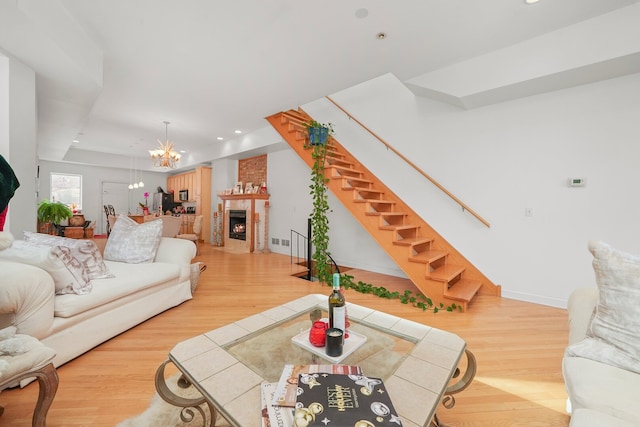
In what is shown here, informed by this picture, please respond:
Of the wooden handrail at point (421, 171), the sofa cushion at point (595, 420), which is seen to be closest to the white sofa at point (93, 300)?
the sofa cushion at point (595, 420)

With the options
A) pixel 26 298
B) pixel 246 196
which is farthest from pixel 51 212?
pixel 26 298

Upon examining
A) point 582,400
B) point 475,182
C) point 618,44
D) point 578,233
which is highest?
point 618,44

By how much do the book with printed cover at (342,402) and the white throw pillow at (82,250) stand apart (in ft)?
7.34

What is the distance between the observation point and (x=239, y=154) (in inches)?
264

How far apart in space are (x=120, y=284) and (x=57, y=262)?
48cm

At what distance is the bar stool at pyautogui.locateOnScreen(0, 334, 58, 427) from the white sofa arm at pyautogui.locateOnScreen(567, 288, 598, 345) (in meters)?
2.51

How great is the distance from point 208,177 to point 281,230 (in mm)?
3301

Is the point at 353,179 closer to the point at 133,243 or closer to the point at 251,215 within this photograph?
the point at 133,243

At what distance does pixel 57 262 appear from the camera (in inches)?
72.0

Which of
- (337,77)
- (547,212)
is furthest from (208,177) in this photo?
(547,212)

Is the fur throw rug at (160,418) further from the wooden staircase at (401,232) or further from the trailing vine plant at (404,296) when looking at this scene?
the wooden staircase at (401,232)

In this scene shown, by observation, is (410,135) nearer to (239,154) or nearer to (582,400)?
(582,400)

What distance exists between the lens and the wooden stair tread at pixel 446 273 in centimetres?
299

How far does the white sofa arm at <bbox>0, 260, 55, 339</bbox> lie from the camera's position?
4.76ft
